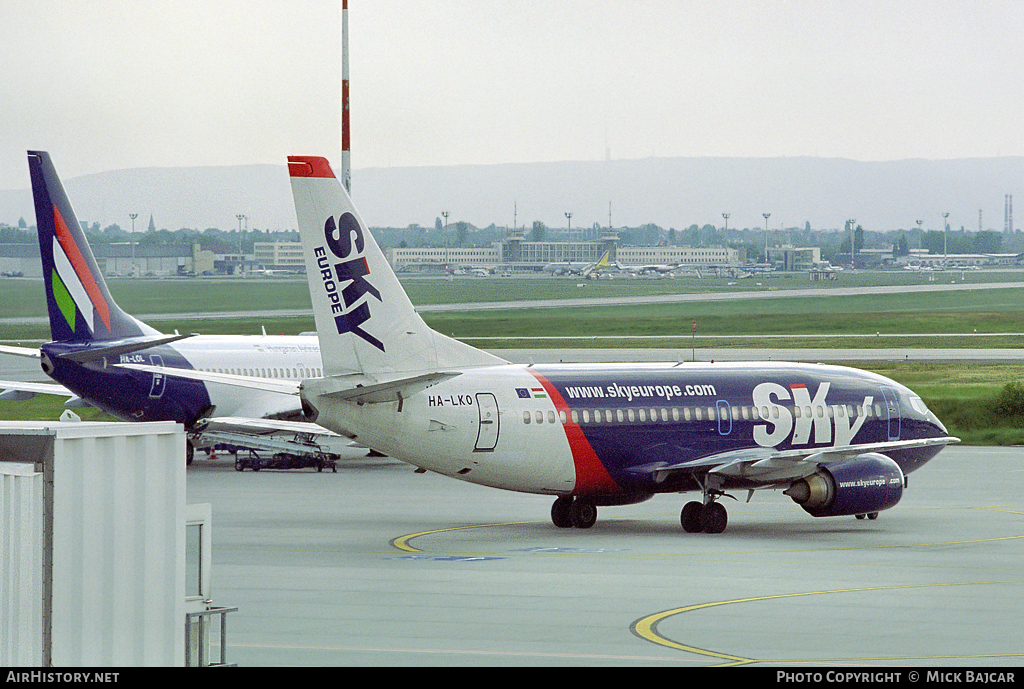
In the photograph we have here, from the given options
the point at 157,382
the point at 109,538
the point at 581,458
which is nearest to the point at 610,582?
the point at 581,458

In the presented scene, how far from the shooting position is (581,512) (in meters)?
34.8

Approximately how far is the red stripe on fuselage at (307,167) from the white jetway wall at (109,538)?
639 inches

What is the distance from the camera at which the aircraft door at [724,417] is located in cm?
3525

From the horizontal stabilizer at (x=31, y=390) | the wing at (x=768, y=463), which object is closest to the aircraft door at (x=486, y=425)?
the wing at (x=768, y=463)

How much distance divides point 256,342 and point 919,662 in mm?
38491

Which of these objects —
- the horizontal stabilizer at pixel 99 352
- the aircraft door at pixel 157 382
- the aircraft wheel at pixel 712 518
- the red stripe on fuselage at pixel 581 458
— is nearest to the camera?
the red stripe on fuselage at pixel 581 458

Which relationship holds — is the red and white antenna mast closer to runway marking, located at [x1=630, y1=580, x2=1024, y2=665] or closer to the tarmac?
the tarmac

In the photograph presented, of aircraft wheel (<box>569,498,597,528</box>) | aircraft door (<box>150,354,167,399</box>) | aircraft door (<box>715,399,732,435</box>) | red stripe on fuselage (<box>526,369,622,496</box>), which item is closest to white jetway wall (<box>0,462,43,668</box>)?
red stripe on fuselage (<box>526,369,622,496</box>)

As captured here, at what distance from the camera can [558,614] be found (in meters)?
23.3

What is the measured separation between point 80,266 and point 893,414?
26.1 meters

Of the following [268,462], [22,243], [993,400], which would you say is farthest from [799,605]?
[22,243]

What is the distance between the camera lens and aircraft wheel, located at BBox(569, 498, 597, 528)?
114ft

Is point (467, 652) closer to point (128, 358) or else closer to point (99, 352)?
point (99, 352)

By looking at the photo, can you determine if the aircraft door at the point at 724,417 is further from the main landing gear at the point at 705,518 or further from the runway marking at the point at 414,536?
the runway marking at the point at 414,536
